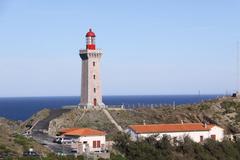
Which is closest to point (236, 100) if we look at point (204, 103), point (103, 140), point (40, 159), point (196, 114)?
point (204, 103)

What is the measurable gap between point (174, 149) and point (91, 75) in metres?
16.0

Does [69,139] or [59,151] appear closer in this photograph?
[59,151]

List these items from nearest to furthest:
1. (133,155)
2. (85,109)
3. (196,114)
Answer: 1. (133,155)
2. (85,109)
3. (196,114)

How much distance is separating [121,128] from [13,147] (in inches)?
687

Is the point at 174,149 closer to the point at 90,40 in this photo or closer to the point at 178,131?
the point at 178,131

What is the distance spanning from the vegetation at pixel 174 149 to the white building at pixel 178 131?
30.8 inches

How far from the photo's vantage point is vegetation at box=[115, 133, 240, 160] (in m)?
59.0

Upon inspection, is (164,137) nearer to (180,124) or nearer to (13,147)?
(180,124)

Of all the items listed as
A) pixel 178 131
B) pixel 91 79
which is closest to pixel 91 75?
pixel 91 79

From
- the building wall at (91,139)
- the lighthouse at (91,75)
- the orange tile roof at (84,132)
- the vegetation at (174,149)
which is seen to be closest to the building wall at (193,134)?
the vegetation at (174,149)

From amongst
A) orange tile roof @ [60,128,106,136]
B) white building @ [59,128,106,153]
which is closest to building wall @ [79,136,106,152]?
white building @ [59,128,106,153]

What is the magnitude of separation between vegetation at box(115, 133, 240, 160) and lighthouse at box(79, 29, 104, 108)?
10769mm

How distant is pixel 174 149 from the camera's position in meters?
61.9

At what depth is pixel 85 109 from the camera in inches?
2768
